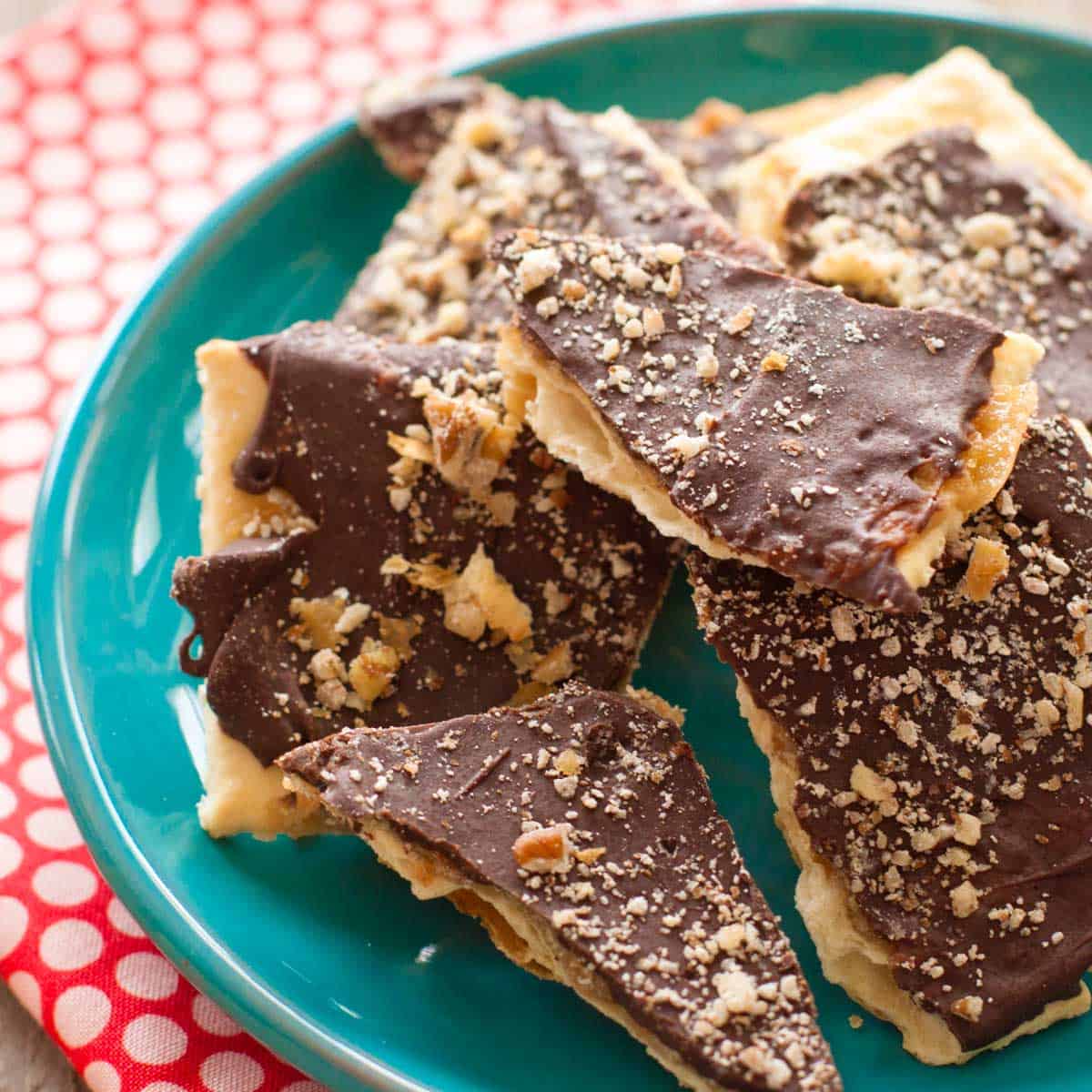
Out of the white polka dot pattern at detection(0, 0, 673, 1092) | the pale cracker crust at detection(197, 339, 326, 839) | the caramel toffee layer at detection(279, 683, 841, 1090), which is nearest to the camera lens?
the caramel toffee layer at detection(279, 683, 841, 1090)

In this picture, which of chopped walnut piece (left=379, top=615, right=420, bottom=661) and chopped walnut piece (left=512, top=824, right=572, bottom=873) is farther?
chopped walnut piece (left=379, top=615, right=420, bottom=661)

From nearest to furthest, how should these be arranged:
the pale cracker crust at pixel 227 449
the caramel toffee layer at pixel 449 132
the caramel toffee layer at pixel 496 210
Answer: the pale cracker crust at pixel 227 449
the caramel toffee layer at pixel 496 210
the caramel toffee layer at pixel 449 132

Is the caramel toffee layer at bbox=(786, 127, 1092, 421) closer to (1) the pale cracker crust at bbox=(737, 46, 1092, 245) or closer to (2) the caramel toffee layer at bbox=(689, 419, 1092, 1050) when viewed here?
(1) the pale cracker crust at bbox=(737, 46, 1092, 245)

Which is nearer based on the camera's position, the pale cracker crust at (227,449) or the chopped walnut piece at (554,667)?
the chopped walnut piece at (554,667)

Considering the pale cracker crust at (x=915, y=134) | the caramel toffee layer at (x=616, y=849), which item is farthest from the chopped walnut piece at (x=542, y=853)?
the pale cracker crust at (x=915, y=134)

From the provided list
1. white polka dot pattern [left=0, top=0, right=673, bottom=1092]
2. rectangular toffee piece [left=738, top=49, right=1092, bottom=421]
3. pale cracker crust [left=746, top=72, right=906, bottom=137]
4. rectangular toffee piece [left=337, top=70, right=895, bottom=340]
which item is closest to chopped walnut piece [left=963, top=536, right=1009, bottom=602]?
rectangular toffee piece [left=738, top=49, right=1092, bottom=421]

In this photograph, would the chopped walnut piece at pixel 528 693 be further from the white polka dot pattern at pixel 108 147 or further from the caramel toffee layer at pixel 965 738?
the white polka dot pattern at pixel 108 147

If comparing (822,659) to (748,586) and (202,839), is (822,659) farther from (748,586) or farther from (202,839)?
(202,839)
